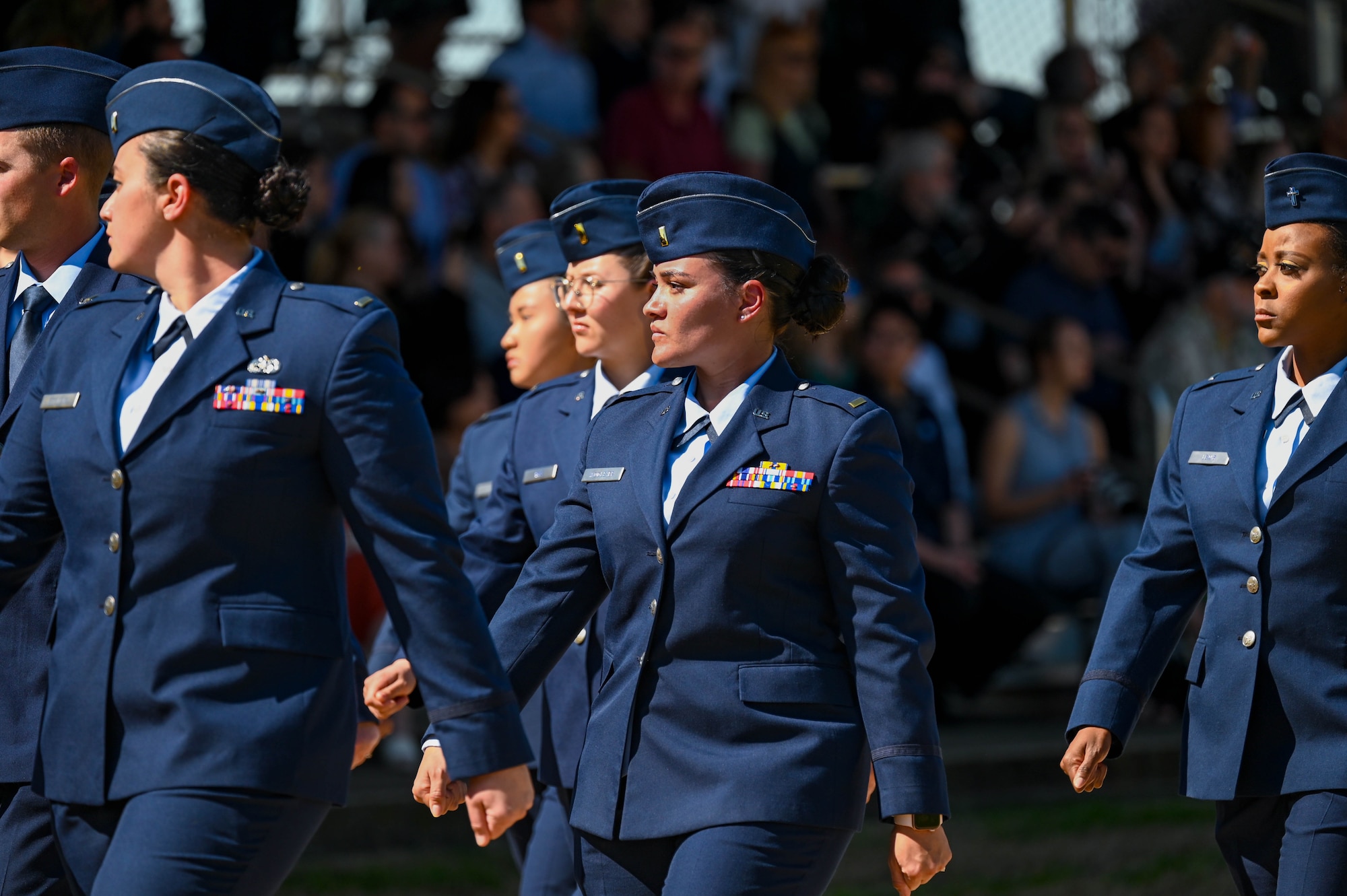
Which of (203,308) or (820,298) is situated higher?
(203,308)

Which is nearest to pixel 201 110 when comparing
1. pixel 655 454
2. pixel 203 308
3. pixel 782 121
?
pixel 203 308

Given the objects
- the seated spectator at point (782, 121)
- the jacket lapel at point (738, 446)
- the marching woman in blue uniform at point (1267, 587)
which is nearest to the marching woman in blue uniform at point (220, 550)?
the jacket lapel at point (738, 446)

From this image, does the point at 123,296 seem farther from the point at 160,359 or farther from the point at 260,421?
the point at 260,421

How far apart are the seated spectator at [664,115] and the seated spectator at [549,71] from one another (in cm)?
20

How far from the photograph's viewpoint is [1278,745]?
3791 millimetres

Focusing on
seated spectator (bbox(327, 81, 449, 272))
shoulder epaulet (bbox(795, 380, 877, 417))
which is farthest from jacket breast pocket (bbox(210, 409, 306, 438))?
seated spectator (bbox(327, 81, 449, 272))

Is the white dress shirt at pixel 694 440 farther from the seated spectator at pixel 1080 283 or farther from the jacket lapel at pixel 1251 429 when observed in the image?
the seated spectator at pixel 1080 283

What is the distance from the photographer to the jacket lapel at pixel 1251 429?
12.7 ft

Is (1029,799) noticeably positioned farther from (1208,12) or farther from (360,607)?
(1208,12)

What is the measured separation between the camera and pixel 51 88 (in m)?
3.77

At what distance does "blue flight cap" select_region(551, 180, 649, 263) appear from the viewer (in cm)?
467

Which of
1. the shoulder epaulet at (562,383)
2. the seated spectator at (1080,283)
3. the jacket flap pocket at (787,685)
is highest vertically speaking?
the shoulder epaulet at (562,383)

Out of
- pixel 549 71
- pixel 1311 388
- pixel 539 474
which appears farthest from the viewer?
pixel 549 71

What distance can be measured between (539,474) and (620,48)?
5835 millimetres
